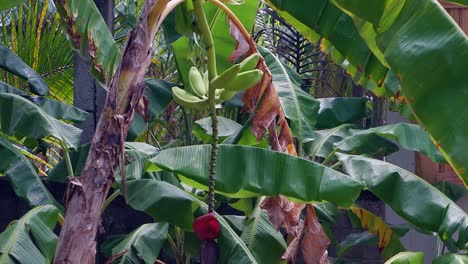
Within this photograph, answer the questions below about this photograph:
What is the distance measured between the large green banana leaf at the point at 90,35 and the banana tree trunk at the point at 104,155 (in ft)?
5.07

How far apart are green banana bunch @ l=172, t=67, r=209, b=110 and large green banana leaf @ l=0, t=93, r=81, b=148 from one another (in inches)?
54.0

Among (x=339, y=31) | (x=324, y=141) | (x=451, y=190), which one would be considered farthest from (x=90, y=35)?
(x=451, y=190)

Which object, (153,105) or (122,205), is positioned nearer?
(153,105)

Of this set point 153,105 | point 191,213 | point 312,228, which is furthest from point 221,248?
point 153,105

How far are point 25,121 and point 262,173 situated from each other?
5.44ft

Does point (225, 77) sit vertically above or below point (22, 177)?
above

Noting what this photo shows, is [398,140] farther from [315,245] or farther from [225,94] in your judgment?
[225,94]

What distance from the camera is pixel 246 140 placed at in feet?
16.3

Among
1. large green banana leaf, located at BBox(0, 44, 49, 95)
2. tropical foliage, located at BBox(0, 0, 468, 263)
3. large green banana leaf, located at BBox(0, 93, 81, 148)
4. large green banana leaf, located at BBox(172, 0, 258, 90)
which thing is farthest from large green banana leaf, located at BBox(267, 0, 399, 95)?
large green banana leaf, located at BBox(0, 44, 49, 95)

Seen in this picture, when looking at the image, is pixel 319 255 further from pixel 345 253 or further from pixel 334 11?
pixel 345 253

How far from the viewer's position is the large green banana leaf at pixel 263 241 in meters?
4.68

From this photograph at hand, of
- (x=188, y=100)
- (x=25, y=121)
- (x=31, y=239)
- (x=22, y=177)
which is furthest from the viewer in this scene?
(x=22, y=177)

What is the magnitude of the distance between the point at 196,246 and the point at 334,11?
5.86ft

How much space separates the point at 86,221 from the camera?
2.82 metres
